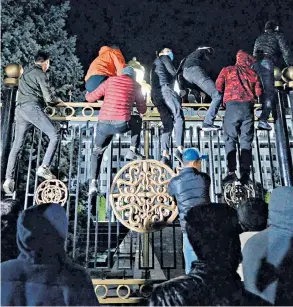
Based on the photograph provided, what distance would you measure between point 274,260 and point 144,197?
99.5 inches

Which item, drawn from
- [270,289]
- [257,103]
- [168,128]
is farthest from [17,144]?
[270,289]

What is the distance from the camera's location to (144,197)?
Answer: 15.6ft

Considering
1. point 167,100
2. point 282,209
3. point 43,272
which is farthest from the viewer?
point 167,100

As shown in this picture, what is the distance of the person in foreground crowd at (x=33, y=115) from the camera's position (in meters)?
4.93

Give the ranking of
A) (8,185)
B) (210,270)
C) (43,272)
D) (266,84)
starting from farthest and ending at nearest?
(266,84), (8,185), (43,272), (210,270)

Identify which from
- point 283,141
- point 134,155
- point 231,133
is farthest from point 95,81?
point 283,141

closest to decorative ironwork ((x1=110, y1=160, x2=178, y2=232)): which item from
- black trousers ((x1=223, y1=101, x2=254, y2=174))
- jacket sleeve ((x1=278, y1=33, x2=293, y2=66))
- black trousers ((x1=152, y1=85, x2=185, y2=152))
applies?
black trousers ((x1=152, y1=85, x2=185, y2=152))

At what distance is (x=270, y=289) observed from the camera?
2291 mm

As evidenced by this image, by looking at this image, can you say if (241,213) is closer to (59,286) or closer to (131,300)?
(131,300)

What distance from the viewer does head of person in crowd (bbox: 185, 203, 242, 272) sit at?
1983mm

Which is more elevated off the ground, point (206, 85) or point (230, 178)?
point (206, 85)

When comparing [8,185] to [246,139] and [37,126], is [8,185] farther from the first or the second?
[246,139]

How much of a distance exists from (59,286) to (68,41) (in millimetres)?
9374

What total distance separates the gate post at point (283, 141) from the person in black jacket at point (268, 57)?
0.15 m
